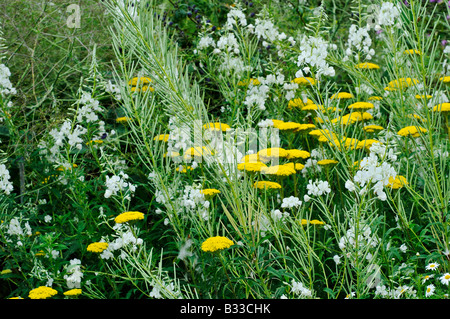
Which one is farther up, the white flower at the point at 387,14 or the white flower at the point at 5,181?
the white flower at the point at 387,14

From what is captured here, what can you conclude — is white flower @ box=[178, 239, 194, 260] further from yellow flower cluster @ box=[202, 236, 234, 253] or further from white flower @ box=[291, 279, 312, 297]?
white flower @ box=[291, 279, 312, 297]

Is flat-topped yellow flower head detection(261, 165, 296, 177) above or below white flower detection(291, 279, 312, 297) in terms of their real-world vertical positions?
above

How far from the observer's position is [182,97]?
162cm

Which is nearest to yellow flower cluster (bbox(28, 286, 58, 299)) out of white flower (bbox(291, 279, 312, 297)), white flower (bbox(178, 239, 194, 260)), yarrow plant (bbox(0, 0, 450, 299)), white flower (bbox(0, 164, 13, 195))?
yarrow plant (bbox(0, 0, 450, 299))

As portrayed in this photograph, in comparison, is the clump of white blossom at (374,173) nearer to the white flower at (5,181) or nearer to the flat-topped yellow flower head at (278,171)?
the flat-topped yellow flower head at (278,171)

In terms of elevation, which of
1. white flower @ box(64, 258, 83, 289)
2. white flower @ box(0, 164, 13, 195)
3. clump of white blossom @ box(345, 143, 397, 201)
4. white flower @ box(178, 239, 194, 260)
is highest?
clump of white blossom @ box(345, 143, 397, 201)

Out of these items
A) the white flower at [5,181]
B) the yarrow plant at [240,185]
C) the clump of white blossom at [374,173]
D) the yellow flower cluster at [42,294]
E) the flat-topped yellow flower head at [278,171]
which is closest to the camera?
the clump of white blossom at [374,173]

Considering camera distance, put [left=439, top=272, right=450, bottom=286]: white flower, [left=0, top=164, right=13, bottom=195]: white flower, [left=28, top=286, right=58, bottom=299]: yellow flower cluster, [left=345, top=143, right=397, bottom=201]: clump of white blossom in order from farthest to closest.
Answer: [left=0, top=164, right=13, bottom=195]: white flower
[left=28, top=286, right=58, bottom=299]: yellow flower cluster
[left=439, top=272, right=450, bottom=286]: white flower
[left=345, top=143, right=397, bottom=201]: clump of white blossom

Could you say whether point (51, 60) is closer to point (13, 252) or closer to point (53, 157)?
point (53, 157)

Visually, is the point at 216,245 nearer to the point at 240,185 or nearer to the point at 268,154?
the point at 240,185

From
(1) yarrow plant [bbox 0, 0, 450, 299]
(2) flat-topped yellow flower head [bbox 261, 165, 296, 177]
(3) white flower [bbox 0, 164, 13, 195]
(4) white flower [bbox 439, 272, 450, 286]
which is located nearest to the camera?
(1) yarrow plant [bbox 0, 0, 450, 299]

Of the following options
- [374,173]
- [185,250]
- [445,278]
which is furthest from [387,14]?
[185,250]

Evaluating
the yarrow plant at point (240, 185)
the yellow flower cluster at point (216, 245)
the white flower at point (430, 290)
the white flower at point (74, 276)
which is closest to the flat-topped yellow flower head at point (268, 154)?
the yarrow plant at point (240, 185)
